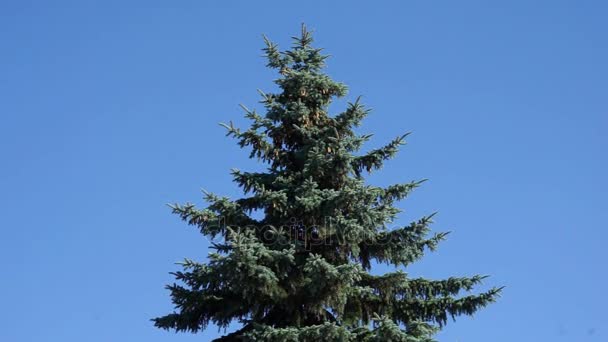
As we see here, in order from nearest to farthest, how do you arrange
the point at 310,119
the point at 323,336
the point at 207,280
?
1. the point at 323,336
2. the point at 207,280
3. the point at 310,119

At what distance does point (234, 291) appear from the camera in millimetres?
16312

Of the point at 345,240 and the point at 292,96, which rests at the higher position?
the point at 292,96

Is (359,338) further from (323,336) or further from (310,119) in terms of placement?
(310,119)

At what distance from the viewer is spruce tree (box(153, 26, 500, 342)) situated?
16266 mm

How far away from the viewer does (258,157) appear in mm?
18766

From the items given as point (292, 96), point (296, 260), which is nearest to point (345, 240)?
point (296, 260)

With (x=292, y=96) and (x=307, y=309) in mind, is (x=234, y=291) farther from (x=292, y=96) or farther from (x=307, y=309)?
(x=292, y=96)

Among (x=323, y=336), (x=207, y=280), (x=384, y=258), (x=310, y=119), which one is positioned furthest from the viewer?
(x=310, y=119)

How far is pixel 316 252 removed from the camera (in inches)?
699

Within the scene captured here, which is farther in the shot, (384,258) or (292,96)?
(292,96)

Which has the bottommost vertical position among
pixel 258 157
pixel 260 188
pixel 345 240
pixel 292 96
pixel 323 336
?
pixel 323 336

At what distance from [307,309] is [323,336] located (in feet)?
5.69

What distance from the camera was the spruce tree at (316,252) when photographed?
53.4 ft

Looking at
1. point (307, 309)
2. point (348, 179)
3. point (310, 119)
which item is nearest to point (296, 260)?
point (307, 309)
